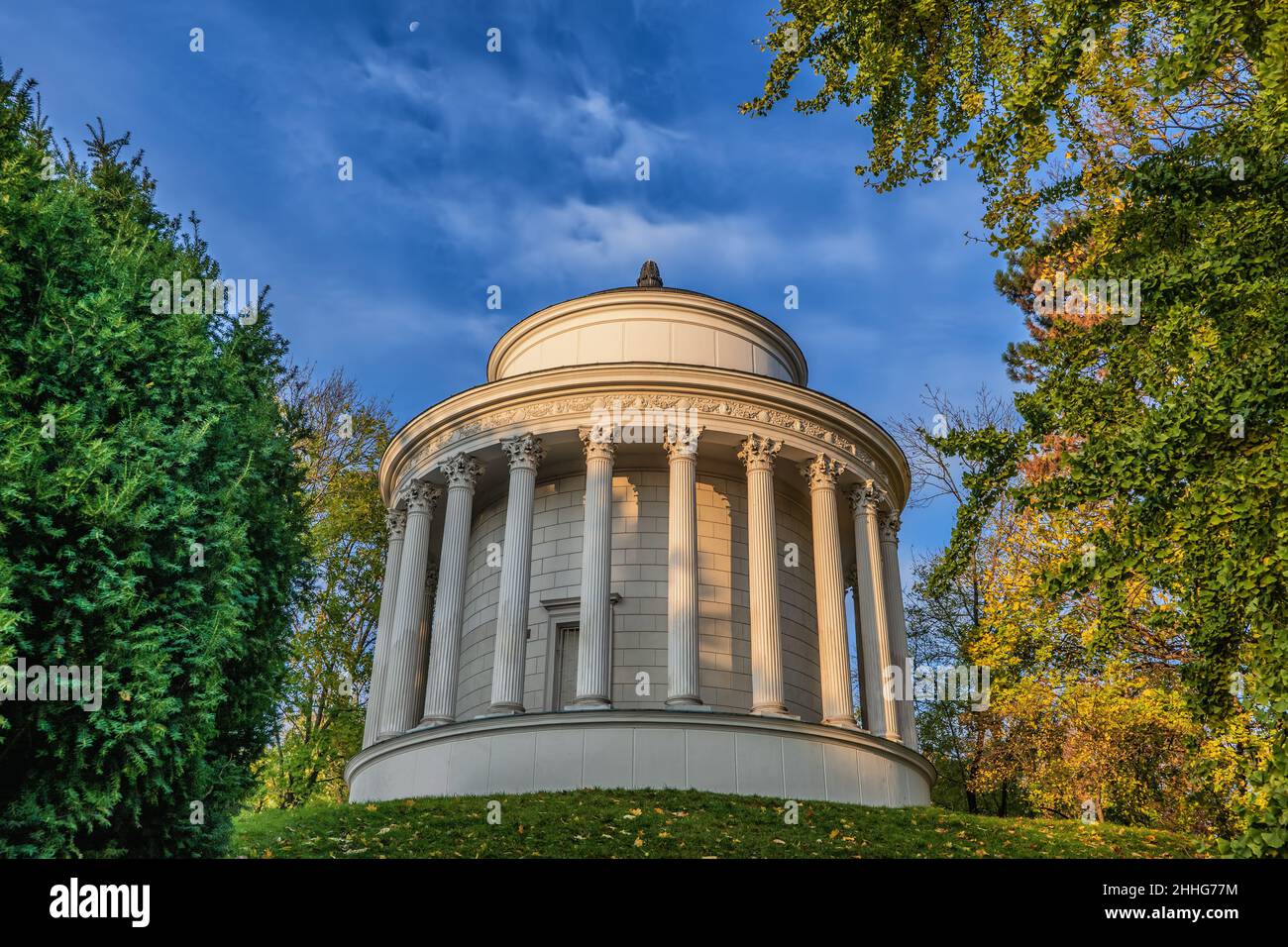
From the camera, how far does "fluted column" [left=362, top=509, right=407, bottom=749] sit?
23.8 metres

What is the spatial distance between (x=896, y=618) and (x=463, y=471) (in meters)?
12.7

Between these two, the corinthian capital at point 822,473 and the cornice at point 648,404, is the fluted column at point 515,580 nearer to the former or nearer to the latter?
the cornice at point 648,404

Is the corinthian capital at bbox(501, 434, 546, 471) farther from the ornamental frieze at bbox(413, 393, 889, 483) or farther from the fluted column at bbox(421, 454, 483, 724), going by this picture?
the fluted column at bbox(421, 454, 483, 724)

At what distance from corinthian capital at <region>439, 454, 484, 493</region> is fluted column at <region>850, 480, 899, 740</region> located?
10425 millimetres

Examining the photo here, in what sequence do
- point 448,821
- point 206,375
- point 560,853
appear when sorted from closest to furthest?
point 206,375 < point 560,853 < point 448,821

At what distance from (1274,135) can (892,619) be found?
19.1 metres

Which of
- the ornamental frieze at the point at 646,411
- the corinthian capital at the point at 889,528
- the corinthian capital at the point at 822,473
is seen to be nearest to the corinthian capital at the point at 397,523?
the ornamental frieze at the point at 646,411

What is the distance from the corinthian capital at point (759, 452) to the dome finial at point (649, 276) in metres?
7.65

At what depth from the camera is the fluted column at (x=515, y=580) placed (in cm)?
2052

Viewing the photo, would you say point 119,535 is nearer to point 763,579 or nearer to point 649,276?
point 763,579

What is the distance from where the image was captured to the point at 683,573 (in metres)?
21.3

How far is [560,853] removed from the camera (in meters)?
13.1
